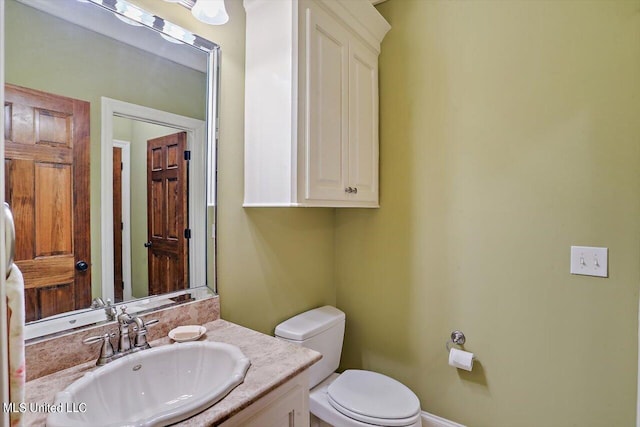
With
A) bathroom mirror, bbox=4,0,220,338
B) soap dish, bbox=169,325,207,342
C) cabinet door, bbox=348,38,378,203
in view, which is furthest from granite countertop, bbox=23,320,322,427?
cabinet door, bbox=348,38,378,203

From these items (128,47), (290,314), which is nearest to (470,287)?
(290,314)

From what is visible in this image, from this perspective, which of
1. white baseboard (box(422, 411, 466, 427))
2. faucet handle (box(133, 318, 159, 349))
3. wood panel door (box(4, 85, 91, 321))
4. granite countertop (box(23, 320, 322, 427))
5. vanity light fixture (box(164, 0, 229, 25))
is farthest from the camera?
white baseboard (box(422, 411, 466, 427))

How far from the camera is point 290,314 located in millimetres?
1739

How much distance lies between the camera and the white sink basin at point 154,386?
2.43 feet

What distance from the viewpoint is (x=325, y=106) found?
141 cm

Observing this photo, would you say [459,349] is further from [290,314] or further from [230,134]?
[230,134]

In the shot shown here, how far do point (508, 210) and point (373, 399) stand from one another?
1076 mm

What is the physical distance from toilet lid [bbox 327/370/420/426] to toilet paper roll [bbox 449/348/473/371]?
27 centimetres

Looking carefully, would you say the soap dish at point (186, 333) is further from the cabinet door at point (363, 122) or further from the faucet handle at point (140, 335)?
the cabinet door at point (363, 122)

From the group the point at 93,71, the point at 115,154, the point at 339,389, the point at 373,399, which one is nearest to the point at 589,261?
the point at 373,399

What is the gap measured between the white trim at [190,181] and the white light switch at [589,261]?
62.2 inches

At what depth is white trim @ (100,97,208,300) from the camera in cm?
107

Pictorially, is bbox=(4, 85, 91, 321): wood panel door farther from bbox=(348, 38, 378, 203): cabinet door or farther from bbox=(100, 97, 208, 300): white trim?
bbox=(348, 38, 378, 203): cabinet door

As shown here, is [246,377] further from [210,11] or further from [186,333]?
[210,11]
